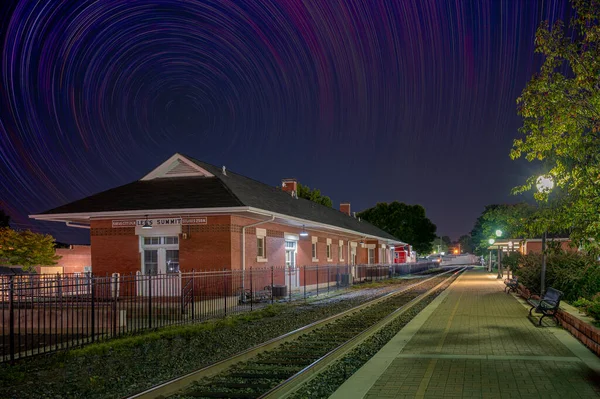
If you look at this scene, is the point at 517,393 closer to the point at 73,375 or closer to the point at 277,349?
the point at 277,349

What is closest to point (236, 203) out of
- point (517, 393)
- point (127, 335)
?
point (127, 335)

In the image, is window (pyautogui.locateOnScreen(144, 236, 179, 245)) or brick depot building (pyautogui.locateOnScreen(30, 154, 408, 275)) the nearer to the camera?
brick depot building (pyautogui.locateOnScreen(30, 154, 408, 275))

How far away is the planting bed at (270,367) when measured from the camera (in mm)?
8125

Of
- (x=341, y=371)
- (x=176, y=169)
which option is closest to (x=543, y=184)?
(x=341, y=371)

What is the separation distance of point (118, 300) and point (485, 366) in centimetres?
1150

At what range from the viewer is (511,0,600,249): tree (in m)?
10.5

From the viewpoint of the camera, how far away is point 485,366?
902 centimetres

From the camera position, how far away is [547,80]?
11258 millimetres

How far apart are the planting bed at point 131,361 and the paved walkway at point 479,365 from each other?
3.28 m

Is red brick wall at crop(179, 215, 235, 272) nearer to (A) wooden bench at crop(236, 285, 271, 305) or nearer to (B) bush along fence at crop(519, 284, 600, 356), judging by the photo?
(A) wooden bench at crop(236, 285, 271, 305)

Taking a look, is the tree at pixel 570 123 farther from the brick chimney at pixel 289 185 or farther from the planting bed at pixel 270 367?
the brick chimney at pixel 289 185

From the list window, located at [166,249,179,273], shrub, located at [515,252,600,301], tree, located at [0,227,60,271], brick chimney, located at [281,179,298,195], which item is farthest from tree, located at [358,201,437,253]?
window, located at [166,249,179,273]

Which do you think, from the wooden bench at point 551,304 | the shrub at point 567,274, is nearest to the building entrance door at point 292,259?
the shrub at point 567,274

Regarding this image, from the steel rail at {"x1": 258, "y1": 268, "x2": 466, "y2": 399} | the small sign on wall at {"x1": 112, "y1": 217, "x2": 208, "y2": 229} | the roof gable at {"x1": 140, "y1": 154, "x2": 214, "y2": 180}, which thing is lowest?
the steel rail at {"x1": 258, "y1": 268, "x2": 466, "y2": 399}
